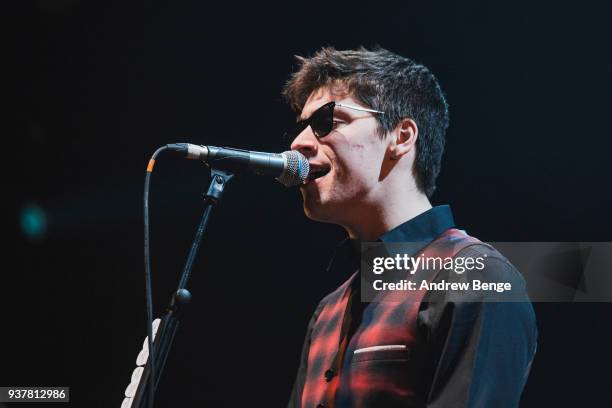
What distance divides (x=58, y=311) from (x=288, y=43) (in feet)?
6.88

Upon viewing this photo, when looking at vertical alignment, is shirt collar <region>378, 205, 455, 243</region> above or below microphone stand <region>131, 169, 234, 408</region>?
above

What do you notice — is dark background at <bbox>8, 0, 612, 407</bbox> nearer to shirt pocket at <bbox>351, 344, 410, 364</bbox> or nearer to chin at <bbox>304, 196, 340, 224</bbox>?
chin at <bbox>304, 196, 340, 224</bbox>

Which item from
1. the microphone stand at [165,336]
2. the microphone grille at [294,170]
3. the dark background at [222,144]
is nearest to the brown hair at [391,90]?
the microphone grille at [294,170]

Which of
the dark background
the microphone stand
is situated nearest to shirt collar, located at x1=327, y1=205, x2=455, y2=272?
the microphone stand

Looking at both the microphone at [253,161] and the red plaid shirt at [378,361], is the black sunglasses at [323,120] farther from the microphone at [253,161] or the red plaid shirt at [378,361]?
the red plaid shirt at [378,361]

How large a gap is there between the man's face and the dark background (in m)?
1.50

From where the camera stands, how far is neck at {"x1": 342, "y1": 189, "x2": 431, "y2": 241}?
227cm

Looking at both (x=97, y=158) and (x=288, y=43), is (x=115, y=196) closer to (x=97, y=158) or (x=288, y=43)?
(x=97, y=158)

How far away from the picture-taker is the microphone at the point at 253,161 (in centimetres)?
183

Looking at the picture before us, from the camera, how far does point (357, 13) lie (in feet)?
12.6

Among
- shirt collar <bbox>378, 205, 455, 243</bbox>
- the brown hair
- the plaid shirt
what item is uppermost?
the brown hair

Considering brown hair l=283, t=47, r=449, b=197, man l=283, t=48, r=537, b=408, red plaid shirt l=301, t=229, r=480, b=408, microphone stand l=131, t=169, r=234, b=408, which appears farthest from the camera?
brown hair l=283, t=47, r=449, b=197

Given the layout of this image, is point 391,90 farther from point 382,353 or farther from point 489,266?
point 382,353

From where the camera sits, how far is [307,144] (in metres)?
2.27
